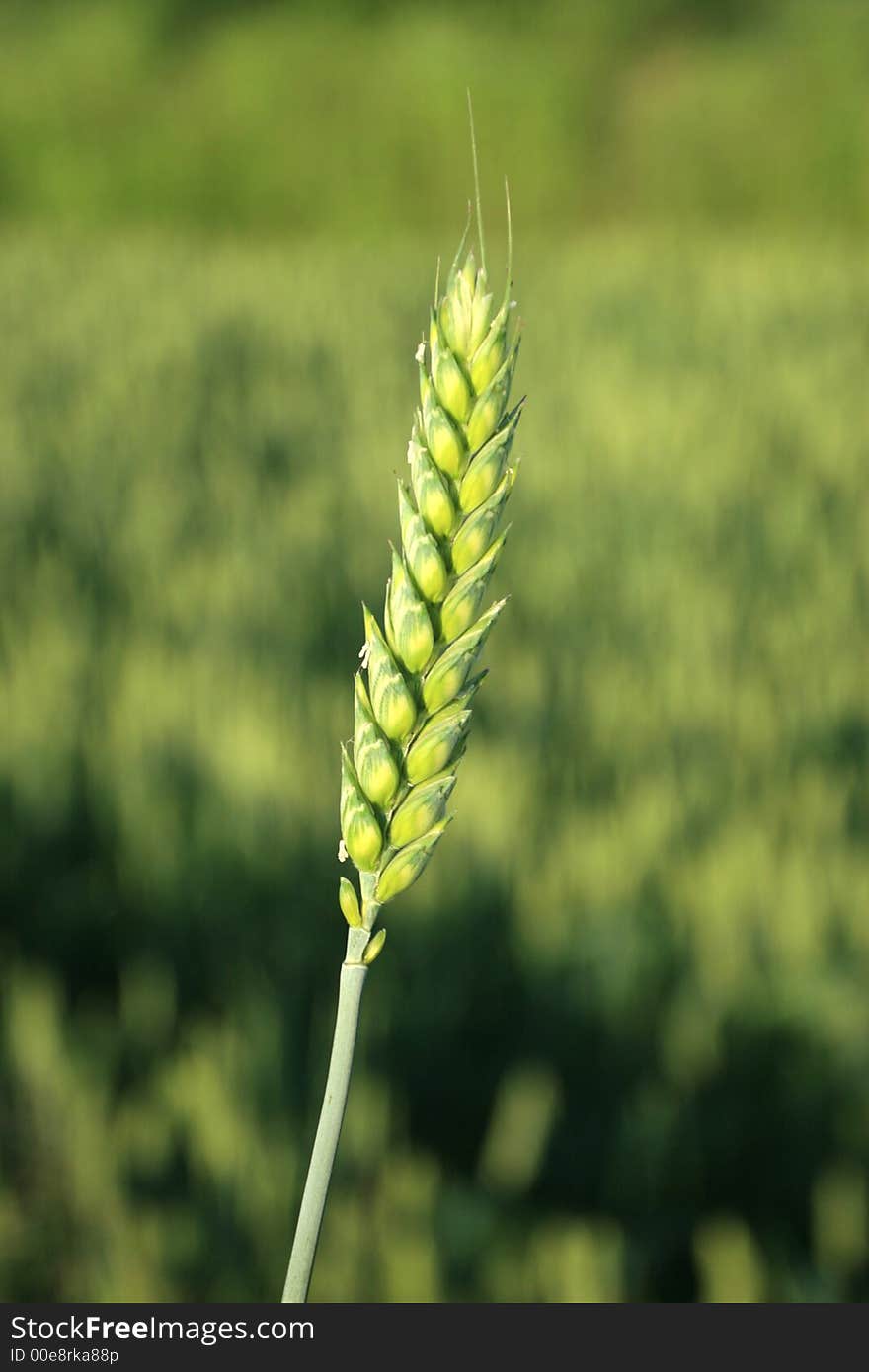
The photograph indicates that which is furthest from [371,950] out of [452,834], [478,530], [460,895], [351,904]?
[452,834]

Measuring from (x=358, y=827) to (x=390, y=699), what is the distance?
0.14ft

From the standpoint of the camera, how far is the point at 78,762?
2.18 metres

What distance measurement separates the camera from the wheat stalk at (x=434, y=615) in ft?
1.34

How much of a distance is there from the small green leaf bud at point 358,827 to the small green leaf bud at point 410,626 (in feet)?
0.13

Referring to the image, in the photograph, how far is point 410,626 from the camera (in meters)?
0.42

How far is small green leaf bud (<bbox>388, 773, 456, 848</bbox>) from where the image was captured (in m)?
0.42

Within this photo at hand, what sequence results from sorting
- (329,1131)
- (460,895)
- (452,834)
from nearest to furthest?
(329,1131) < (460,895) < (452,834)

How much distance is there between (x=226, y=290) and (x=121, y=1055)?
19.2 ft

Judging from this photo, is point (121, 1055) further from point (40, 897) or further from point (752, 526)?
point (752, 526)

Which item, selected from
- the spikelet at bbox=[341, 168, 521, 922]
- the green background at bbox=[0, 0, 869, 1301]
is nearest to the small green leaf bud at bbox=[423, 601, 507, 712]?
the spikelet at bbox=[341, 168, 521, 922]

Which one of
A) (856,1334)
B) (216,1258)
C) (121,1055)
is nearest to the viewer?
(856,1334)

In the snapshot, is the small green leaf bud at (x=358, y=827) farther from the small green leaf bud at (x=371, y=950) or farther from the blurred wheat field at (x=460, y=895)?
the blurred wheat field at (x=460, y=895)

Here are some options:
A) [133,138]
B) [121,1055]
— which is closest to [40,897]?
[121,1055]

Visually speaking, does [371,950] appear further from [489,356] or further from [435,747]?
[489,356]
